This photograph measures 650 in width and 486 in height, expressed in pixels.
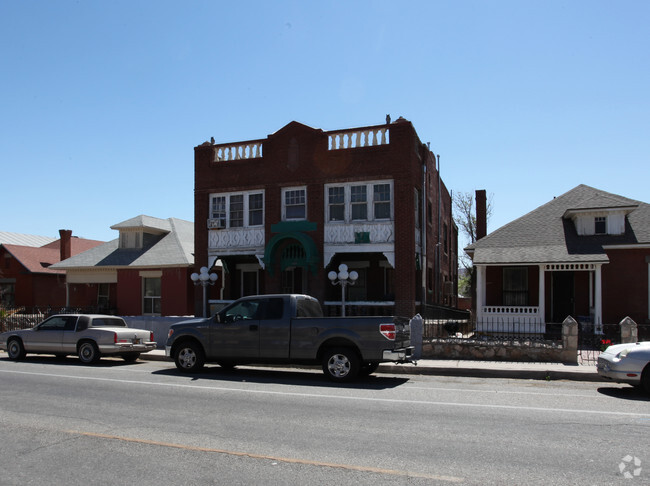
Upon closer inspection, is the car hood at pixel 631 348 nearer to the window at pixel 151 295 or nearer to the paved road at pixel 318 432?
the paved road at pixel 318 432

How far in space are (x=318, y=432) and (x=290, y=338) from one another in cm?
520

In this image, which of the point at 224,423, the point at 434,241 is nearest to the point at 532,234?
the point at 434,241

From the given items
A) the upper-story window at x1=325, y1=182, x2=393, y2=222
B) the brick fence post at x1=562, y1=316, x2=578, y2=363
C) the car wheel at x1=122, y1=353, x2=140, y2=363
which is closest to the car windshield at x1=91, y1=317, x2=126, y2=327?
the car wheel at x1=122, y1=353, x2=140, y2=363

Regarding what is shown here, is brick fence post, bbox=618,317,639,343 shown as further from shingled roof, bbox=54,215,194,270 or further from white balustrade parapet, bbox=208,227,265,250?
shingled roof, bbox=54,215,194,270

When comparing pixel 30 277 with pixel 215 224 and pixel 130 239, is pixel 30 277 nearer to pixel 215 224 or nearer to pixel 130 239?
pixel 130 239

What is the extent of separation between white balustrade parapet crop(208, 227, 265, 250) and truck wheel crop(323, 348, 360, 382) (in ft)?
35.4

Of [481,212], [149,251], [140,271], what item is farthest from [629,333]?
[149,251]

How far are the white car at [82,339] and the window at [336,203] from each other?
321 inches

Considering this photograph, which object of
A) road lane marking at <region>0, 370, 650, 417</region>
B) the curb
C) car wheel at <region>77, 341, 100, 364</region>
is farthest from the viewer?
car wheel at <region>77, 341, 100, 364</region>

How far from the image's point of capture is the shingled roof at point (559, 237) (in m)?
19.6

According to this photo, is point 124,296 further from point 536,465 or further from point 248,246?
point 536,465

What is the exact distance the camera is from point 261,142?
22375 millimetres

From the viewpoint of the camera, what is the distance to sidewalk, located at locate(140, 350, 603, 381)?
1269 cm

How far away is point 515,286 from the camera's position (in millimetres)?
22000
